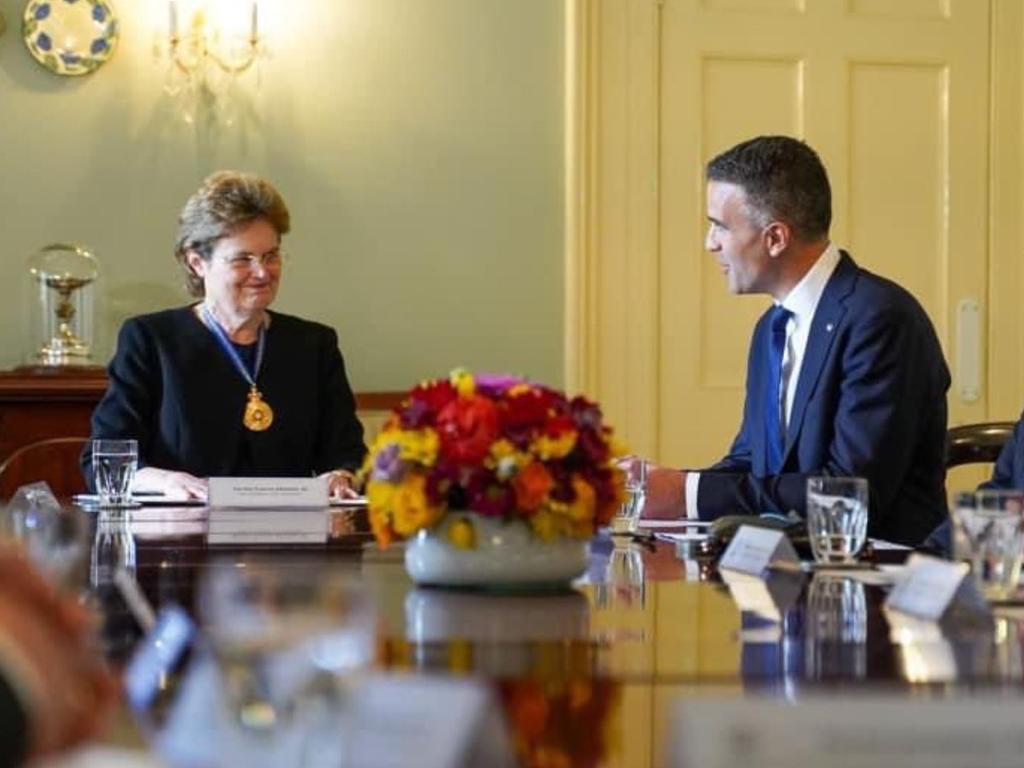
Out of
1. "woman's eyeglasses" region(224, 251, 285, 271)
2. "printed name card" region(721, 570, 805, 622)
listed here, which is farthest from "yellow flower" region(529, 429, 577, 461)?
"woman's eyeglasses" region(224, 251, 285, 271)

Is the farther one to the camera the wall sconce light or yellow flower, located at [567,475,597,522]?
the wall sconce light

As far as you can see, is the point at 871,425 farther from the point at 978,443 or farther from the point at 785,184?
the point at 785,184

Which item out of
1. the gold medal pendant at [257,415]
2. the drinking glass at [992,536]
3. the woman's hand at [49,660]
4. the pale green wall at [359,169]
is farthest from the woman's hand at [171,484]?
the woman's hand at [49,660]

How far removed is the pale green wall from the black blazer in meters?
0.97

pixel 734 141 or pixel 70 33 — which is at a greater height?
pixel 70 33

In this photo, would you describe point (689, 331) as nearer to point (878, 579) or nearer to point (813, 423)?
point (813, 423)

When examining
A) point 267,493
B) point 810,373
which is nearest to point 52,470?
point 267,493

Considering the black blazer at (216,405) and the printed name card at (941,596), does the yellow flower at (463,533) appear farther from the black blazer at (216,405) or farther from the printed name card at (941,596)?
the black blazer at (216,405)

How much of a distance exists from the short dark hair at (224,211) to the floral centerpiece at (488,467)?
2185 millimetres

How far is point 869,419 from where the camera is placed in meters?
3.44

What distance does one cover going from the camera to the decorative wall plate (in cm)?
513

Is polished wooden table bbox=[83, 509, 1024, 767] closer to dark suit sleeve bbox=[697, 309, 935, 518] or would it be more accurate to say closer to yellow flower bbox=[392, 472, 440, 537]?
yellow flower bbox=[392, 472, 440, 537]

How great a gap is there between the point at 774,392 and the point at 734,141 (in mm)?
2000

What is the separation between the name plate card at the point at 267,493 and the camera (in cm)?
338
